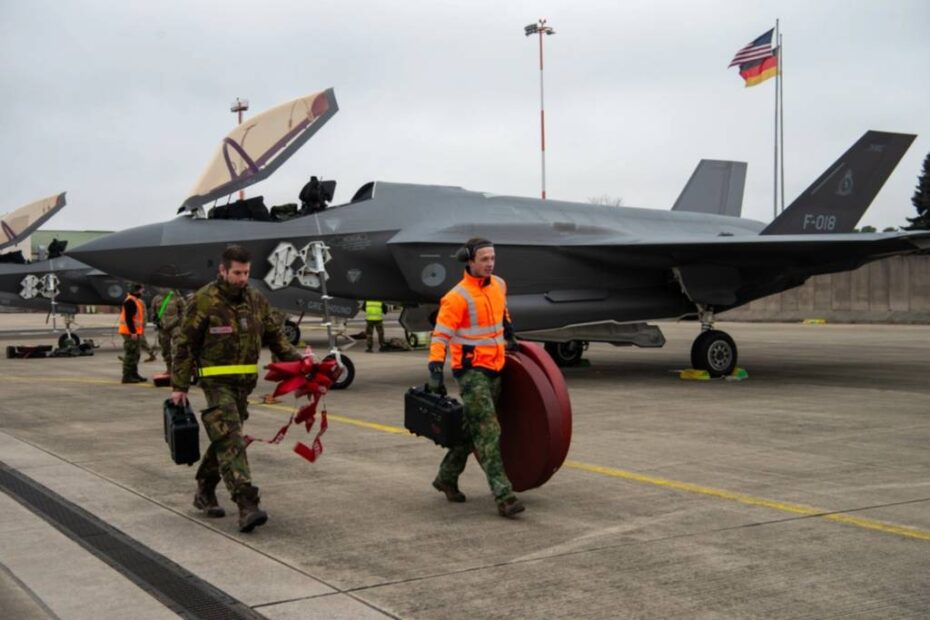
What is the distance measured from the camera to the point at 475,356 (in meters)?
6.12

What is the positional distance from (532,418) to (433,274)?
802 centimetres

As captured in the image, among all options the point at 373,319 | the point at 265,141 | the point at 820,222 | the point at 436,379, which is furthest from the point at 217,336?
the point at 373,319

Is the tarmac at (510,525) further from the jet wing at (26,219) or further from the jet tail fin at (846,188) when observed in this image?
the jet wing at (26,219)

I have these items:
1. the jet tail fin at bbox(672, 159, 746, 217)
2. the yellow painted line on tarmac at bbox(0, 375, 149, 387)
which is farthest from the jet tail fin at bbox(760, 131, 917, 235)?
the yellow painted line on tarmac at bbox(0, 375, 149, 387)

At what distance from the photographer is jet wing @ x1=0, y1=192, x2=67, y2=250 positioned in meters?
28.6

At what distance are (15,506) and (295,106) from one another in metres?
9.01

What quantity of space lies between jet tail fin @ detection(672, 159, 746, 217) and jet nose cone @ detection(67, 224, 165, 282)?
41.4ft

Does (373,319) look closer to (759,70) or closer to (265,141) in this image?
(265,141)

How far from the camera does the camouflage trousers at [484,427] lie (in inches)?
233

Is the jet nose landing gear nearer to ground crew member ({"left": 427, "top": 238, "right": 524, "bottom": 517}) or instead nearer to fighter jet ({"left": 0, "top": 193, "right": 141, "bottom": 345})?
ground crew member ({"left": 427, "top": 238, "right": 524, "bottom": 517})

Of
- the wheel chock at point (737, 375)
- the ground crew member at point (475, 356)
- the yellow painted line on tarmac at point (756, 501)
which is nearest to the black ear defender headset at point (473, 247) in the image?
the ground crew member at point (475, 356)

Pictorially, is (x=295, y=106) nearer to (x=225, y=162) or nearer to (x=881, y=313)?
(x=225, y=162)

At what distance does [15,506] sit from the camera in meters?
6.28

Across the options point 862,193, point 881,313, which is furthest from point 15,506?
point 881,313
